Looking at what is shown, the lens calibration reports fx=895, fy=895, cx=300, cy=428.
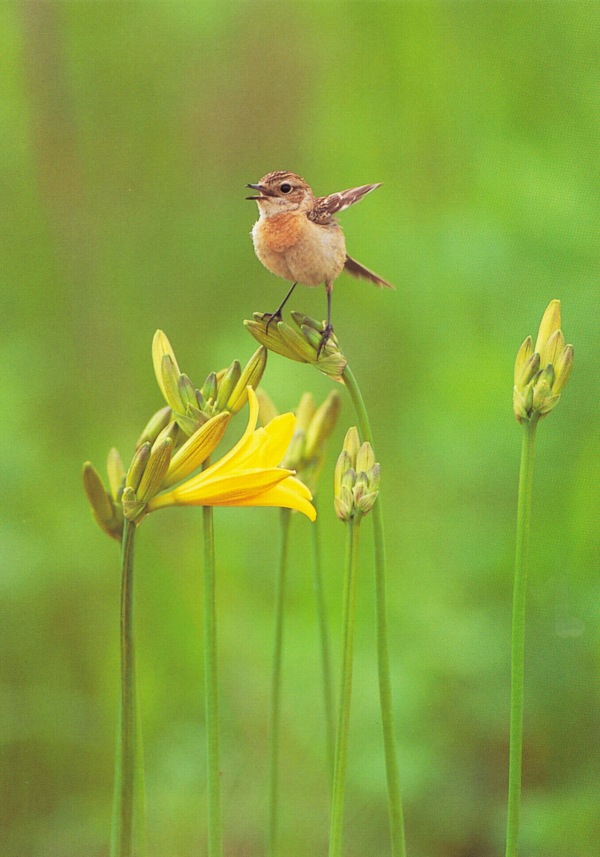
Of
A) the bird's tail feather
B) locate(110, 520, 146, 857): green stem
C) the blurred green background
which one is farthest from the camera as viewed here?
the blurred green background

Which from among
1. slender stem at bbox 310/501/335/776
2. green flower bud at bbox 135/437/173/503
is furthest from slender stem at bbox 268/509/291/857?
green flower bud at bbox 135/437/173/503

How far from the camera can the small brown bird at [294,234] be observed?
413mm

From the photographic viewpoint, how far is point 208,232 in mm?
696

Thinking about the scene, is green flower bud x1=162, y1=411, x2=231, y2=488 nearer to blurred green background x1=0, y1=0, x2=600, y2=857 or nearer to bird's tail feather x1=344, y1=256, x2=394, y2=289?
bird's tail feather x1=344, y1=256, x2=394, y2=289

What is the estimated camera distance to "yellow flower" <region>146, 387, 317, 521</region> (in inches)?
14.1

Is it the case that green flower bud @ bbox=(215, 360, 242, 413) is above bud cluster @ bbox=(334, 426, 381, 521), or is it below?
above

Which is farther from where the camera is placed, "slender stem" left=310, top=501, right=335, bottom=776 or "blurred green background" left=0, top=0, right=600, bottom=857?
"blurred green background" left=0, top=0, right=600, bottom=857

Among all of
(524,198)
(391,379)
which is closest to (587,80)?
(524,198)

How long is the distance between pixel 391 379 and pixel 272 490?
0.36m

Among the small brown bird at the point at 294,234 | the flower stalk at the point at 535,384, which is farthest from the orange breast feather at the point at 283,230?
the flower stalk at the point at 535,384

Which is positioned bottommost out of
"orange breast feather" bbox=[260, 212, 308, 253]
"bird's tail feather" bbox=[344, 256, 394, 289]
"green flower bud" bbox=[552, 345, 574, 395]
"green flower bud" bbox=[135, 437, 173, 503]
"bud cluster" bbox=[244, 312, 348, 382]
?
"green flower bud" bbox=[135, 437, 173, 503]

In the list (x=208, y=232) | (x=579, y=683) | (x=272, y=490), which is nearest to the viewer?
(x=272, y=490)

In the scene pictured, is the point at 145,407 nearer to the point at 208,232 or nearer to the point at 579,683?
the point at 208,232

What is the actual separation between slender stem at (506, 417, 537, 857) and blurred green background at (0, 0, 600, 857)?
14cm
